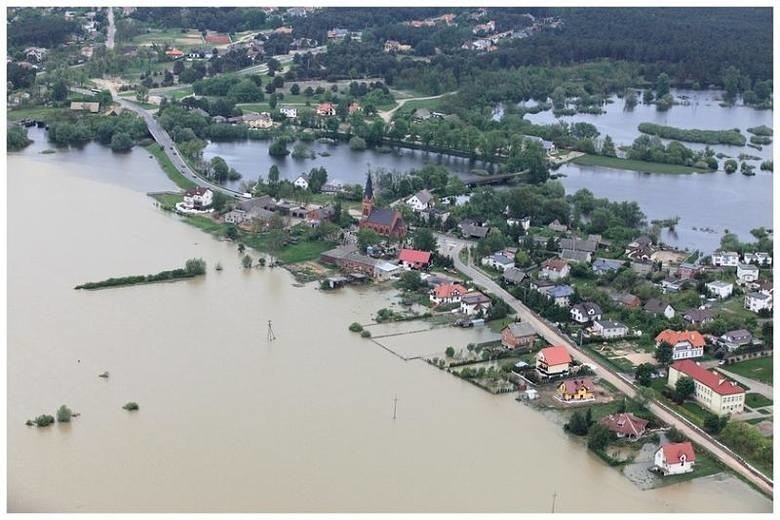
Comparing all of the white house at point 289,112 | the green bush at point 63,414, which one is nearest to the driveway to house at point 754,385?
the green bush at point 63,414

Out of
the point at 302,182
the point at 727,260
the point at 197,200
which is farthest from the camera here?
the point at 302,182

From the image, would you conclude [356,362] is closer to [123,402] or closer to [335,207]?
[123,402]

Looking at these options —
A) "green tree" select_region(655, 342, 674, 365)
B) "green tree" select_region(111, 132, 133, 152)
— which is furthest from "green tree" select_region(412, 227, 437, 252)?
"green tree" select_region(111, 132, 133, 152)

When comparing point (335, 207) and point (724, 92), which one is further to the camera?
point (724, 92)

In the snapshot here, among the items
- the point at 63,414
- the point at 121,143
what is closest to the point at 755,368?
the point at 63,414

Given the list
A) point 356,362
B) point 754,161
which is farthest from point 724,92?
point 356,362

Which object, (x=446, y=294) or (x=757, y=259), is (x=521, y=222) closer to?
(x=757, y=259)
